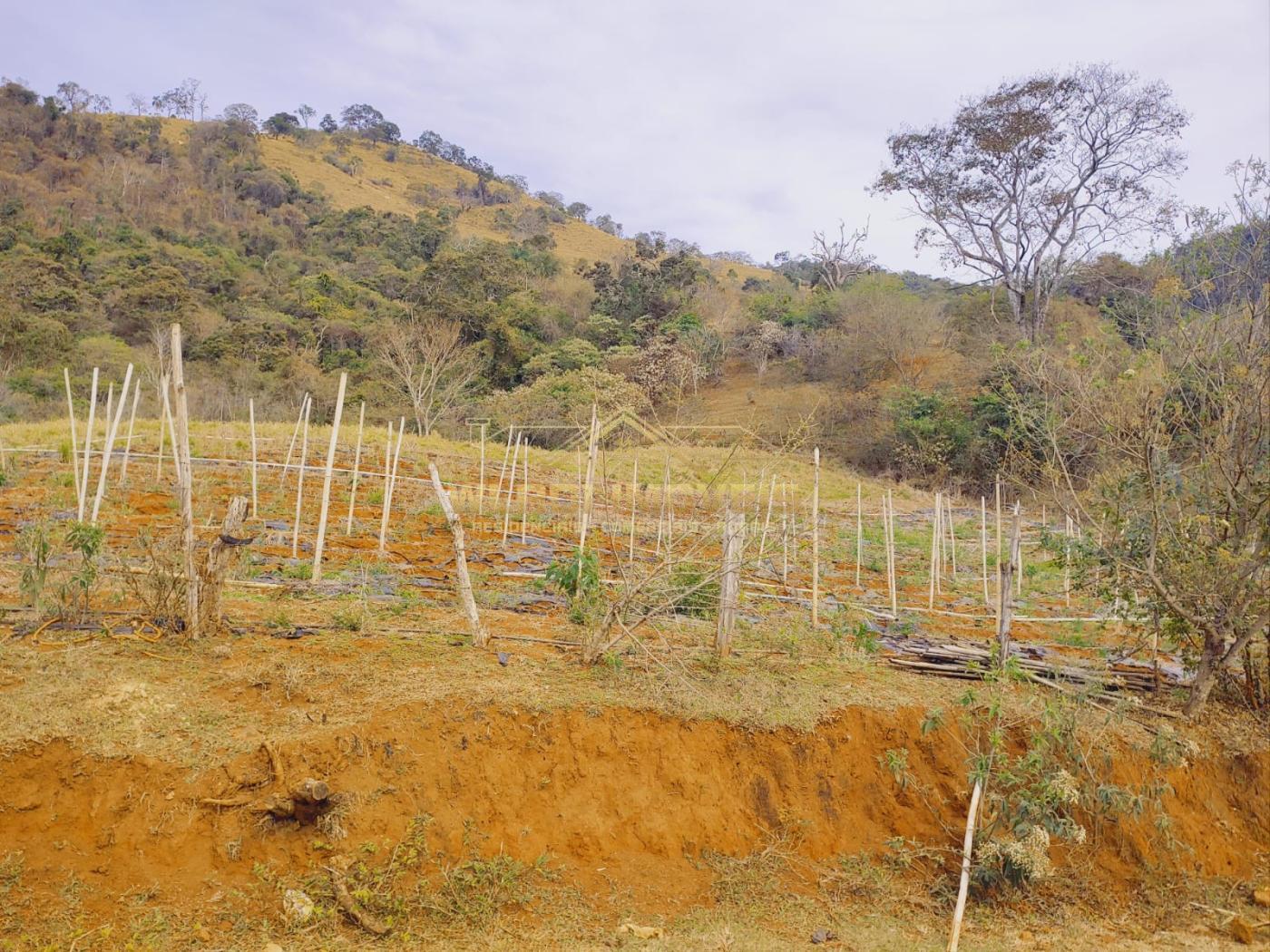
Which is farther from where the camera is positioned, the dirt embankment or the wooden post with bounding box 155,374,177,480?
the wooden post with bounding box 155,374,177,480

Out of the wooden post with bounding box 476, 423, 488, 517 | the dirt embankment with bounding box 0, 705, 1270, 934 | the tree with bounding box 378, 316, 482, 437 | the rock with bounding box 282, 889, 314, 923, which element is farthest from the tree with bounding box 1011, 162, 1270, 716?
the tree with bounding box 378, 316, 482, 437

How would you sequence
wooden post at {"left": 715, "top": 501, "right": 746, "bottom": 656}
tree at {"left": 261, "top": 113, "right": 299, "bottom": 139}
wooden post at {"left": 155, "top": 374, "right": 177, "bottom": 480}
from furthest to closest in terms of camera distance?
tree at {"left": 261, "top": 113, "right": 299, "bottom": 139} → wooden post at {"left": 155, "top": 374, "right": 177, "bottom": 480} → wooden post at {"left": 715, "top": 501, "right": 746, "bottom": 656}

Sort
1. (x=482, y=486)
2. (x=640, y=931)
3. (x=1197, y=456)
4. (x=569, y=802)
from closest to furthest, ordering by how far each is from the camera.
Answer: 1. (x=640, y=931)
2. (x=569, y=802)
3. (x=1197, y=456)
4. (x=482, y=486)

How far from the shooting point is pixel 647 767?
417cm

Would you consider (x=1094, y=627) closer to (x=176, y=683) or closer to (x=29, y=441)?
(x=176, y=683)

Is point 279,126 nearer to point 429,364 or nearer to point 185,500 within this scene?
point 429,364

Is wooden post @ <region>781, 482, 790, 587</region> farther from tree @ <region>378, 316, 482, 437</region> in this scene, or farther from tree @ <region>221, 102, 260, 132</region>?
tree @ <region>221, 102, 260, 132</region>

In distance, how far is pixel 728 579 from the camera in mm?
5004

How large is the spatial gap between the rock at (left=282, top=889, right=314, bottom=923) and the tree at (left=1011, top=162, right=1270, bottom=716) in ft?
14.5

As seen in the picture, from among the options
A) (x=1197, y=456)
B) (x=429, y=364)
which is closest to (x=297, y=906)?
(x=1197, y=456)

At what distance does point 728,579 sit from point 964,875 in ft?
6.34

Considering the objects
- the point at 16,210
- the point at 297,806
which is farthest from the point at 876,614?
the point at 16,210

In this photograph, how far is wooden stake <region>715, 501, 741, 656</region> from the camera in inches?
195

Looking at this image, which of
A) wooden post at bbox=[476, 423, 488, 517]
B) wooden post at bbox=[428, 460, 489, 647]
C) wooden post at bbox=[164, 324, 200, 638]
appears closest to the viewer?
wooden post at bbox=[164, 324, 200, 638]
